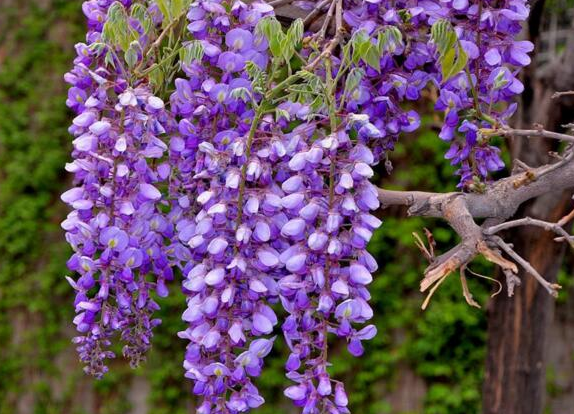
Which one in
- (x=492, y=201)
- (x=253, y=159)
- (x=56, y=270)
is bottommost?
(x=56, y=270)

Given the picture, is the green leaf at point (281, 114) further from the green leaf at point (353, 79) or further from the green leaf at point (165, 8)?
the green leaf at point (165, 8)

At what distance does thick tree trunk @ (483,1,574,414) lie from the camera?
1499 mm

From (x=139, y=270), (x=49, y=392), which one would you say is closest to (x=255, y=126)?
(x=139, y=270)

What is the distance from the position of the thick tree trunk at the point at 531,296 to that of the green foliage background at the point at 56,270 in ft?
3.46

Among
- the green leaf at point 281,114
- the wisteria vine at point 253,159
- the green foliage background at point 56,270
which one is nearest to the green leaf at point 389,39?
the wisteria vine at point 253,159

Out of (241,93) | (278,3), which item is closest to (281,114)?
(241,93)

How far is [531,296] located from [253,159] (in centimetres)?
103

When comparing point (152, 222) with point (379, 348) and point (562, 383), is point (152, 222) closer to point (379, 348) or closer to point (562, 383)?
point (379, 348)

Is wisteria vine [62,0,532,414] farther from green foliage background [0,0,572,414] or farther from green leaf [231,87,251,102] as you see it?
green foliage background [0,0,572,414]

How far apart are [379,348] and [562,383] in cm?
63

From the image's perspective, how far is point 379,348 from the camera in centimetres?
273

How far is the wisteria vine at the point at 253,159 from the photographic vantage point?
27.7 inches

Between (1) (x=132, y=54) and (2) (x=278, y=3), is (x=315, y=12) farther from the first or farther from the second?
(1) (x=132, y=54)

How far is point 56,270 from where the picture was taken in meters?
3.02
